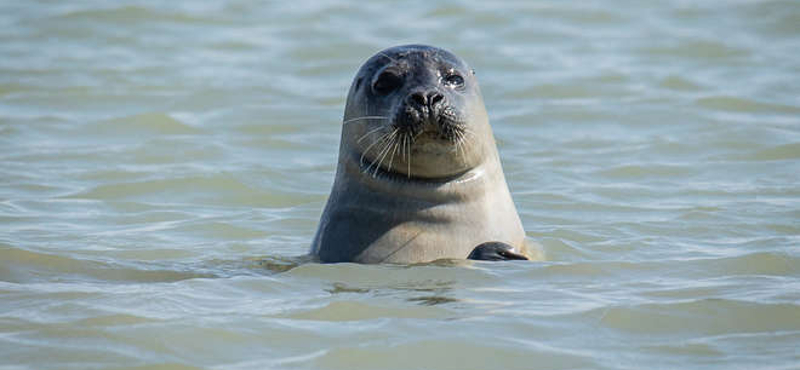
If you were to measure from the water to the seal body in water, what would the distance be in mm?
231

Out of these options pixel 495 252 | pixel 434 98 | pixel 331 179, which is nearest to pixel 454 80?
pixel 434 98

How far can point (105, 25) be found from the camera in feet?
51.2

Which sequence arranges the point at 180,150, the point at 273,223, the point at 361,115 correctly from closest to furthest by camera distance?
1. the point at 361,115
2. the point at 273,223
3. the point at 180,150

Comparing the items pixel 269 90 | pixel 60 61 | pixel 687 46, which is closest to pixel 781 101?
pixel 687 46

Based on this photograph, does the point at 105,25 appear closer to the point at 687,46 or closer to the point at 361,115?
the point at 687,46

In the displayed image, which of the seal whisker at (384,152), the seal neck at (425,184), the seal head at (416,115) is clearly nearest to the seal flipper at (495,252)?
the seal neck at (425,184)

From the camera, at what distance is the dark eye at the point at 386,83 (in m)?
6.42

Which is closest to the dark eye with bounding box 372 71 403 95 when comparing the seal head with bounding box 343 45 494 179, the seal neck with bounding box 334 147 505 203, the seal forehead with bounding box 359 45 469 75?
the seal head with bounding box 343 45 494 179

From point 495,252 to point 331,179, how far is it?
3358 mm

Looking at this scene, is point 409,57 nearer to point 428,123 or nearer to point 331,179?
point 428,123

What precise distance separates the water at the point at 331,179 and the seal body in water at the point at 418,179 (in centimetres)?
23

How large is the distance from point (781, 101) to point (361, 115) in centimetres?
590

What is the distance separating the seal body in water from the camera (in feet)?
20.4

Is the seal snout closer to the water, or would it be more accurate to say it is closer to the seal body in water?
the seal body in water
